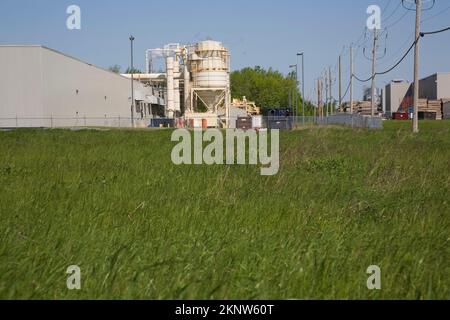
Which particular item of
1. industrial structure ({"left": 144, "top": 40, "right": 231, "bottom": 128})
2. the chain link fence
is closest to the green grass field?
the chain link fence

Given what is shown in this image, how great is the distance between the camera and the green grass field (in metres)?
4.41

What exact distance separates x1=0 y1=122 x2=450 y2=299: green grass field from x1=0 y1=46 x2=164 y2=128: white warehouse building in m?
39.9

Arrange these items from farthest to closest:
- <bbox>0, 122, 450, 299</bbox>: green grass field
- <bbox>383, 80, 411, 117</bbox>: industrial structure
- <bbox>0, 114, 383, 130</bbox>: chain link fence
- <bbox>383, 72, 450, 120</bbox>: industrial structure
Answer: <bbox>383, 80, 411, 117</bbox>: industrial structure, <bbox>383, 72, 450, 120</bbox>: industrial structure, <bbox>0, 114, 383, 130</bbox>: chain link fence, <bbox>0, 122, 450, 299</bbox>: green grass field

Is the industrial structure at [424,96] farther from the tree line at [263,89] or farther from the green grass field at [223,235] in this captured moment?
the green grass field at [223,235]

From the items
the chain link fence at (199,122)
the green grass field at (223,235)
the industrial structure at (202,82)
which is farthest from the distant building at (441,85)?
the green grass field at (223,235)

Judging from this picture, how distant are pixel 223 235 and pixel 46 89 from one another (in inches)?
1871

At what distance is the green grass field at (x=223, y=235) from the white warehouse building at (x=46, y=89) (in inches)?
1572

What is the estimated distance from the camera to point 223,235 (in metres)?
5.95

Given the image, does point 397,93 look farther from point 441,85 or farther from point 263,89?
point 263,89

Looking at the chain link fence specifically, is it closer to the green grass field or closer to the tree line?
the green grass field

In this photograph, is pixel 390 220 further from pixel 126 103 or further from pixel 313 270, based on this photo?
pixel 126 103

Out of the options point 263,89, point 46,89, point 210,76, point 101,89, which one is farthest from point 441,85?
point 46,89

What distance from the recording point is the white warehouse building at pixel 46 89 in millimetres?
48562

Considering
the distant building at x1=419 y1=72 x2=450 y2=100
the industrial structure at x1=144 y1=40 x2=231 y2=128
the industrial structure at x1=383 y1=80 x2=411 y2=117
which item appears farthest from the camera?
the industrial structure at x1=383 y1=80 x2=411 y2=117
